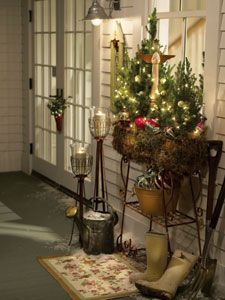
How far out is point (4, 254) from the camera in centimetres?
430

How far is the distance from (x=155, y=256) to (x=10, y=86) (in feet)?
12.8

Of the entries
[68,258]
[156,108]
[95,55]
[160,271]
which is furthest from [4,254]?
[95,55]

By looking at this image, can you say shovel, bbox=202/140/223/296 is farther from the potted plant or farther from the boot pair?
the potted plant

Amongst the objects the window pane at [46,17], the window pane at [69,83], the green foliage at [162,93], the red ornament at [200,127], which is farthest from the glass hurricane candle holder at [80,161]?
the window pane at [46,17]

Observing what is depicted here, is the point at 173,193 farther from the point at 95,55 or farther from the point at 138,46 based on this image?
the point at 95,55

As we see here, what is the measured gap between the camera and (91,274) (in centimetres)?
392

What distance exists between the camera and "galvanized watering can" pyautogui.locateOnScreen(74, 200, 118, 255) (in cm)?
421

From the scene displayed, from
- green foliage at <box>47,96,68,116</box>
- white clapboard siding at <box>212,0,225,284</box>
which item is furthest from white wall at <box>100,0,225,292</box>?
green foliage at <box>47,96,68,116</box>

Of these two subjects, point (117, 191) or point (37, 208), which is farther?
point (37, 208)

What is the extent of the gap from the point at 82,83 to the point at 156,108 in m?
2.01

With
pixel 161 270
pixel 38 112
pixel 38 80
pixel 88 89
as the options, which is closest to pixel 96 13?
pixel 88 89

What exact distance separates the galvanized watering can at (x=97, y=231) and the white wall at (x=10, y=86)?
3.01 m

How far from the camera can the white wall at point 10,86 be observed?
689 cm

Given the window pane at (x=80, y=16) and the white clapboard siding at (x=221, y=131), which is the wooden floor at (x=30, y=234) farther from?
the window pane at (x=80, y=16)
